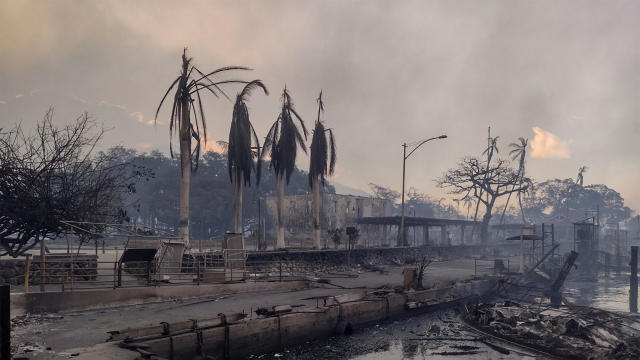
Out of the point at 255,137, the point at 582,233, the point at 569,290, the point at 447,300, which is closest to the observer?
the point at 447,300

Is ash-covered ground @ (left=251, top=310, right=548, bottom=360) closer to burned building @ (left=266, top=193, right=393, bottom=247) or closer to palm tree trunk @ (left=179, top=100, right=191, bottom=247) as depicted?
palm tree trunk @ (left=179, top=100, right=191, bottom=247)

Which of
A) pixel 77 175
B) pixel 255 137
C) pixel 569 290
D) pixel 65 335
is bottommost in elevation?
pixel 569 290

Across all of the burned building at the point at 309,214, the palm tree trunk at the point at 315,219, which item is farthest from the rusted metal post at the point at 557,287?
the burned building at the point at 309,214

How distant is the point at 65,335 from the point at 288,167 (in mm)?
26441

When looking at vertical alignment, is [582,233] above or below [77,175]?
below

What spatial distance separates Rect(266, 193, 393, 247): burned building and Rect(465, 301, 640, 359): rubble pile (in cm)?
3780

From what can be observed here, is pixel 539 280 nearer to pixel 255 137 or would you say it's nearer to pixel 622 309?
pixel 622 309

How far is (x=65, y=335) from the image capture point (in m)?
12.3

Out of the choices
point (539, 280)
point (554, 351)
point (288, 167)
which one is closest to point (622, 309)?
point (539, 280)

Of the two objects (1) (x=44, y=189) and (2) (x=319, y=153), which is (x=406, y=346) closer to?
(1) (x=44, y=189)

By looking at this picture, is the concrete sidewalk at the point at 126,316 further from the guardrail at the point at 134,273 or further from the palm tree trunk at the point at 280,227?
the palm tree trunk at the point at 280,227

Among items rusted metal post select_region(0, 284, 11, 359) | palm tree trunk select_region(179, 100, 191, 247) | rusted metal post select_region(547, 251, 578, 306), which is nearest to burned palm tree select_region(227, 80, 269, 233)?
palm tree trunk select_region(179, 100, 191, 247)

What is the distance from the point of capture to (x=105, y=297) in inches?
645

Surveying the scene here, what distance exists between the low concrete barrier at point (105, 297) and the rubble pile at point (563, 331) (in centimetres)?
1141
